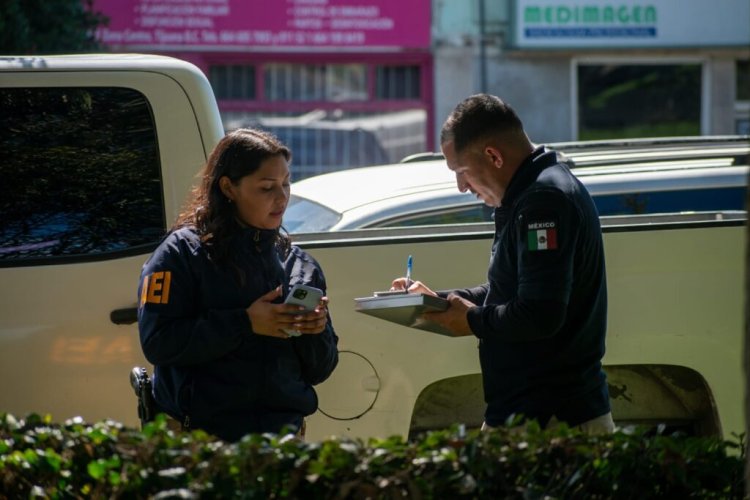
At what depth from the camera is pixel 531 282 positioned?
3.44 meters

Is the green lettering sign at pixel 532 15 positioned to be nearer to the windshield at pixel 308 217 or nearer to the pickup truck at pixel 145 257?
the windshield at pixel 308 217

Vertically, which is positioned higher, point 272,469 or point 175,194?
point 175,194

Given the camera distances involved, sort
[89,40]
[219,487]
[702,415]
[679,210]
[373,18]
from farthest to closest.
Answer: [373,18]
[89,40]
[679,210]
[702,415]
[219,487]

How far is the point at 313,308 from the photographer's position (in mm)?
3465

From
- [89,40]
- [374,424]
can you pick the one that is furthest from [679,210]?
[89,40]

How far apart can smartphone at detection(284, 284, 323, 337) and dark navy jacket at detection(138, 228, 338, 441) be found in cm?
13

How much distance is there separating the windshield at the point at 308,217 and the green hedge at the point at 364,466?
229 cm

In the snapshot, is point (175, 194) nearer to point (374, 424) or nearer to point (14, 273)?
point (14, 273)

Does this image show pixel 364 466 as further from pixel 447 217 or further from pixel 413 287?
pixel 447 217

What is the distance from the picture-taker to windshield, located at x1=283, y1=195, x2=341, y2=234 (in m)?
5.25

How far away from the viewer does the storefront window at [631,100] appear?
Result: 16125 mm

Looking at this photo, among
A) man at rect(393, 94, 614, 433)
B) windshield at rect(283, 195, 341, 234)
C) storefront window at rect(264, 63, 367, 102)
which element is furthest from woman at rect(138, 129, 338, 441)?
storefront window at rect(264, 63, 367, 102)

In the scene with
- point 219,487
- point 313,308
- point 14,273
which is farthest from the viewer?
point 14,273

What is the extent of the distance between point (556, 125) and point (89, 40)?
288 inches
